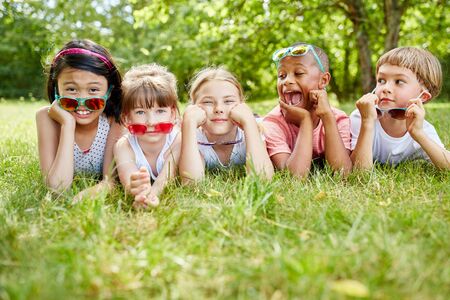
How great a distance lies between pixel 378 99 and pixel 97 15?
1932cm

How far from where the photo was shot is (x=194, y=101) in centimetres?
326

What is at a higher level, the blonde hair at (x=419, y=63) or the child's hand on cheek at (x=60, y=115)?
the blonde hair at (x=419, y=63)

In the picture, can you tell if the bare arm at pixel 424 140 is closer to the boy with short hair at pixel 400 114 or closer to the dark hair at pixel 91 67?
the boy with short hair at pixel 400 114

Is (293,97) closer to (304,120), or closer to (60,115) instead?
(304,120)

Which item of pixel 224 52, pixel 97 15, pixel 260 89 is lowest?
pixel 260 89

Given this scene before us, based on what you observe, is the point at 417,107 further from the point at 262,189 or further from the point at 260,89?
the point at 260,89

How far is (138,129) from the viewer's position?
292cm

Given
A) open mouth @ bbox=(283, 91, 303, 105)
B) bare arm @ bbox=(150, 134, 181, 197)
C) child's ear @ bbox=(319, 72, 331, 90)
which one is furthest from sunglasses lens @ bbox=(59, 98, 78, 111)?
child's ear @ bbox=(319, 72, 331, 90)

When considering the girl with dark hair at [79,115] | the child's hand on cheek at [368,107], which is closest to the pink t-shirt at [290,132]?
the child's hand on cheek at [368,107]

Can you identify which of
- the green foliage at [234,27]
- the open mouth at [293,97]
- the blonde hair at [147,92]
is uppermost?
the green foliage at [234,27]

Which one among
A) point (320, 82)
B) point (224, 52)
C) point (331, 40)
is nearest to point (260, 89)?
point (331, 40)

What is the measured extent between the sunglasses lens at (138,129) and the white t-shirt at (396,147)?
5.04 ft

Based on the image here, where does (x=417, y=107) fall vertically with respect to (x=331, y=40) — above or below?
below

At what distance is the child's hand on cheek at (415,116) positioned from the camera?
9.86 ft
